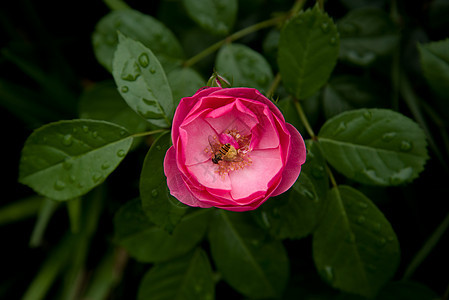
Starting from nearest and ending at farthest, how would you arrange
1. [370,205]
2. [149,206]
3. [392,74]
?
[149,206] → [370,205] → [392,74]

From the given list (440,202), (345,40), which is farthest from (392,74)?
(440,202)

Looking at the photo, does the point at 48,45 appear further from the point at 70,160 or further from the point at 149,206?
the point at 149,206

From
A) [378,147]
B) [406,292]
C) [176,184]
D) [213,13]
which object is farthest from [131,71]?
[406,292]

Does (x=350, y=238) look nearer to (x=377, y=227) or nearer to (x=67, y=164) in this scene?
(x=377, y=227)

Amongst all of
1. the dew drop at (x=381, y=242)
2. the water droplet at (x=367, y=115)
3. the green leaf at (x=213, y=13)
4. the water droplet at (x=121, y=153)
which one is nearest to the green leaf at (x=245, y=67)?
the green leaf at (x=213, y=13)

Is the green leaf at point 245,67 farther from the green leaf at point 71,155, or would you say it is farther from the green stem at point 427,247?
the green stem at point 427,247
